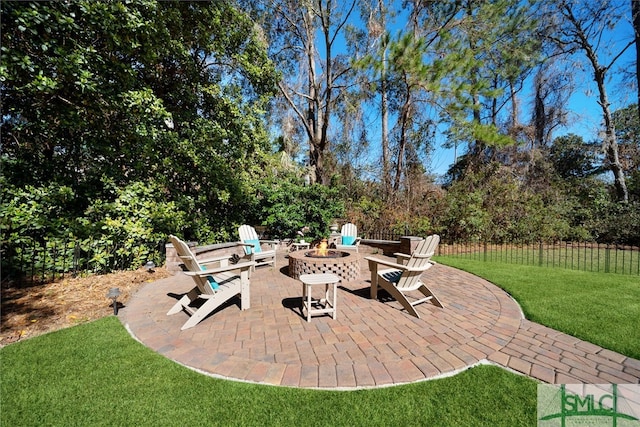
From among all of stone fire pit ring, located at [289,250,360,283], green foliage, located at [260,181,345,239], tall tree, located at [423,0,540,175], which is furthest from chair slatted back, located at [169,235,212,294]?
tall tree, located at [423,0,540,175]

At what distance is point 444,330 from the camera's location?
10.8 ft

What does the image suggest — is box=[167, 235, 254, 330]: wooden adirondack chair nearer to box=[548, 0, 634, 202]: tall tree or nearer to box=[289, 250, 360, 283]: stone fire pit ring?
box=[289, 250, 360, 283]: stone fire pit ring

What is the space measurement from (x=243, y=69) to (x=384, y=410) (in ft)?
29.5

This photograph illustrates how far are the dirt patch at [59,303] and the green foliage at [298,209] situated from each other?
3652mm

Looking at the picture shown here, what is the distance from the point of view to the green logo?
1.94m

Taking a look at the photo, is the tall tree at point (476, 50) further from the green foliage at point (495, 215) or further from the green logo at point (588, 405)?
the green logo at point (588, 405)

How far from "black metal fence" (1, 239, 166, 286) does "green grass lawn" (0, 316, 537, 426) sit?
353 cm

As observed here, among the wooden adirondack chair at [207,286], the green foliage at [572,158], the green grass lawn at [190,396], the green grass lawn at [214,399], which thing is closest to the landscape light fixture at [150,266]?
the wooden adirondack chair at [207,286]

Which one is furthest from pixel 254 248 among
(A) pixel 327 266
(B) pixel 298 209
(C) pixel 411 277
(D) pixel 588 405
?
(D) pixel 588 405

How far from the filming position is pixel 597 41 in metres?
13.3

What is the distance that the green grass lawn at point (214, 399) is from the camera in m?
1.92

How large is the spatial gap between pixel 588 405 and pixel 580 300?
9.49 feet

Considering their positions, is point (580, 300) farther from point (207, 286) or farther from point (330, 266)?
point (207, 286)

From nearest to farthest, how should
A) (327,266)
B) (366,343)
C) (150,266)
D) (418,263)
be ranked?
(366,343) → (418,263) → (327,266) → (150,266)
